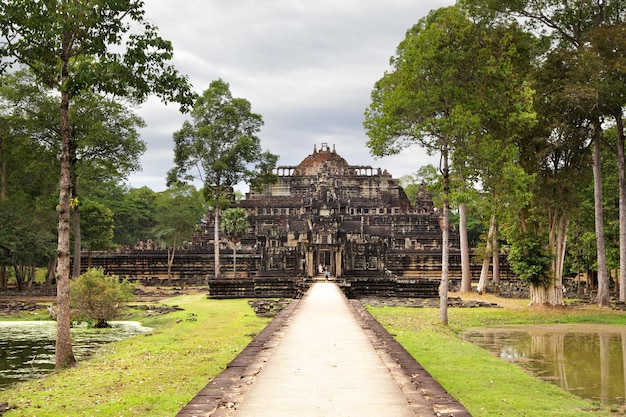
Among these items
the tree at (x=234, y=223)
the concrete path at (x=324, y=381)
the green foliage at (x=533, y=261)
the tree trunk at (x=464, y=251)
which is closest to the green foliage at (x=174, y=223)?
the tree at (x=234, y=223)

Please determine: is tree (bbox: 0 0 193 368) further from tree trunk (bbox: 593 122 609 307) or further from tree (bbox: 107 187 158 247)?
tree (bbox: 107 187 158 247)

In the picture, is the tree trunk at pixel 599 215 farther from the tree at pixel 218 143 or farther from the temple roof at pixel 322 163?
the temple roof at pixel 322 163

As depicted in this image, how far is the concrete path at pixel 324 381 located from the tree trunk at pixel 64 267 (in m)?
4.86

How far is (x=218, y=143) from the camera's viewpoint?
4031cm

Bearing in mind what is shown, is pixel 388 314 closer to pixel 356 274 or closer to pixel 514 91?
pixel 514 91

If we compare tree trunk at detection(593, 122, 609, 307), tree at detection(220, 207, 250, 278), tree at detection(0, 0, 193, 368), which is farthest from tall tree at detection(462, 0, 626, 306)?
tree at detection(220, 207, 250, 278)

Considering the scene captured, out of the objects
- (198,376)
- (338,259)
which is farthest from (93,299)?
(338,259)

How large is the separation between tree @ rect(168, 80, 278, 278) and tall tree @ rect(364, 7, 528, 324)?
1919 cm

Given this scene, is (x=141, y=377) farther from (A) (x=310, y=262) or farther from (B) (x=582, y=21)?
(A) (x=310, y=262)

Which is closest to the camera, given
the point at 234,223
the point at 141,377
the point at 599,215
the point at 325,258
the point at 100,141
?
the point at 141,377

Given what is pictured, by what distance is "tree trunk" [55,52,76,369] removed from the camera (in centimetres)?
1364

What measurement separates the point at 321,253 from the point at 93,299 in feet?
84.4

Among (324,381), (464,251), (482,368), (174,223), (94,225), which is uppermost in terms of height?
(174,223)

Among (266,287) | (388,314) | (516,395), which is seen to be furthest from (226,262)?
(516,395)
